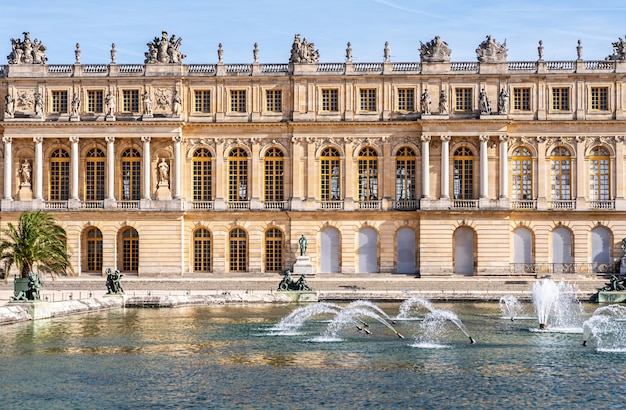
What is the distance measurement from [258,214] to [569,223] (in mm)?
19812

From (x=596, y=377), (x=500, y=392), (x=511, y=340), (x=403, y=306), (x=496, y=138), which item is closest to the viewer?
(x=500, y=392)

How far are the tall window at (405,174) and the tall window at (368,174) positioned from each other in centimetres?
142

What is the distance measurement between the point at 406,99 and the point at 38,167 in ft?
79.0

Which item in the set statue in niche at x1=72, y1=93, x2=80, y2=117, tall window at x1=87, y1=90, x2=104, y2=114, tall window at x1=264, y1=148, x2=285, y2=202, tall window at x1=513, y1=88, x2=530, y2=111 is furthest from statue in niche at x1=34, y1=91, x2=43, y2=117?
tall window at x1=513, y1=88, x2=530, y2=111

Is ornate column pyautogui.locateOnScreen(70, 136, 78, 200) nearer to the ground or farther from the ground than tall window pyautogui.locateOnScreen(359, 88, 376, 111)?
nearer to the ground

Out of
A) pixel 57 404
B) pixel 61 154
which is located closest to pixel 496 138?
pixel 61 154

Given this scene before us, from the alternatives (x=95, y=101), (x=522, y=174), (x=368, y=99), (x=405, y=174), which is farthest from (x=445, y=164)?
(x=95, y=101)

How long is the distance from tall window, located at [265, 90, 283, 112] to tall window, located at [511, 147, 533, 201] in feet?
50.3

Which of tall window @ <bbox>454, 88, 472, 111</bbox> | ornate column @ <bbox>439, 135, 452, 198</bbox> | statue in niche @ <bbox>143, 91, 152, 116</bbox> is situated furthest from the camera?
statue in niche @ <bbox>143, 91, 152, 116</bbox>

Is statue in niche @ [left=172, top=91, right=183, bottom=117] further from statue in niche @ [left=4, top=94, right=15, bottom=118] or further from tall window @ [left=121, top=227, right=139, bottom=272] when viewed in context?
statue in niche @ [left=4, top=94, right=15, bottom=118]

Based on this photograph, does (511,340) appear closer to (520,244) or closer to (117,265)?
(520,244)

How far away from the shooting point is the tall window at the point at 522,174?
61.7 meters

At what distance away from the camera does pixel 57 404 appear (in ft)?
68.6

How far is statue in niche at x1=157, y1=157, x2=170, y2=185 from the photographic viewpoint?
6222 cm
